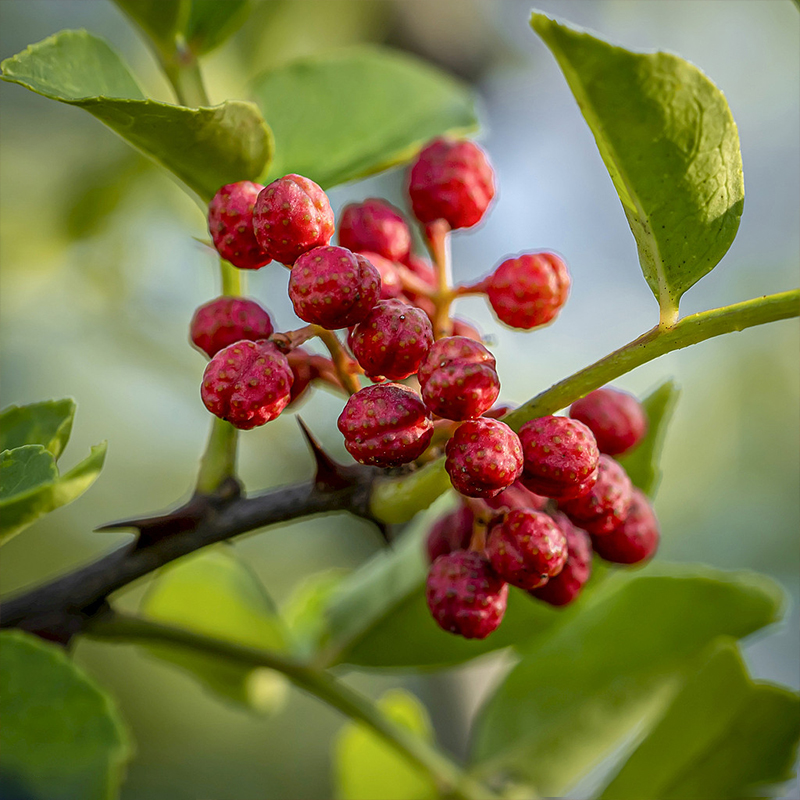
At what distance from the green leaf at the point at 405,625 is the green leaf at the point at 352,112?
0.55 meters

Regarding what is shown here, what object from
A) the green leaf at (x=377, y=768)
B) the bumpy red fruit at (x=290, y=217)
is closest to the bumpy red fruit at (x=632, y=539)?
the bumpy red fruit at (x=290, y=217)

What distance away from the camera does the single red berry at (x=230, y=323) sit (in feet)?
2.76

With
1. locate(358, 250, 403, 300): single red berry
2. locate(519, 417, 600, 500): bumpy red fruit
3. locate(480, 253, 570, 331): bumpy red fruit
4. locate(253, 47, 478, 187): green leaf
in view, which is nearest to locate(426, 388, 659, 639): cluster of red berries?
locate(519, 417, 600, 500): bumpy red fruit

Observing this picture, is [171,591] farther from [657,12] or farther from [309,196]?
[657,12]

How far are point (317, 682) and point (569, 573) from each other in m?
0.43

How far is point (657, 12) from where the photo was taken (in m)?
2.95

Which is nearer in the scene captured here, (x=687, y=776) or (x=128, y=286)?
(x=687, y=776)

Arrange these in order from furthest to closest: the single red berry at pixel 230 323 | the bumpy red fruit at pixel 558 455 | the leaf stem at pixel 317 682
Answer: the leaf stem at pixel 317 682
the single red berry at pixel 230 323
the bumpy red fruit at pixel 558 455

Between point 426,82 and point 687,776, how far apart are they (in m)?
1.02

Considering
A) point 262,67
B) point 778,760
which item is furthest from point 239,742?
point 778,760

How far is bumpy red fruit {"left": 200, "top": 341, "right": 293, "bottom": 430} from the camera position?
74 centimetres

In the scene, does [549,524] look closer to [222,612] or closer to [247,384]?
[247,384]

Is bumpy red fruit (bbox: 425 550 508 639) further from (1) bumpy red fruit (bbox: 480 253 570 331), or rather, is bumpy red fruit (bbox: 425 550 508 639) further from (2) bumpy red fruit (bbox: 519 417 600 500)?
(1) bumpy red fruit (bbox: 480 253 570 331)

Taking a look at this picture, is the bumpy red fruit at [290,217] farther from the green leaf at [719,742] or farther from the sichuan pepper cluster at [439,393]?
the green leaf at [719,742]
